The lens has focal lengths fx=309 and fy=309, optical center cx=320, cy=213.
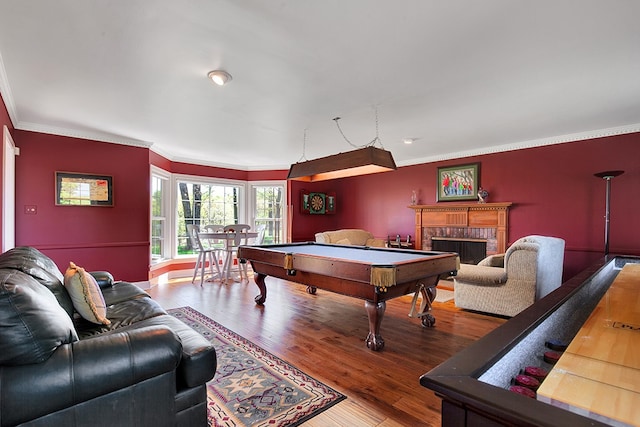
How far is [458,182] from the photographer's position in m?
5.69

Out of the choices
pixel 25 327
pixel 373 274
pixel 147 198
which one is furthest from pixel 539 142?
pixel 147 198

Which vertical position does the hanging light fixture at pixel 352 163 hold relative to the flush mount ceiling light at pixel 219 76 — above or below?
below

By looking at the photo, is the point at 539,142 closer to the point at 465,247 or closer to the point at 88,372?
the point at 465,247

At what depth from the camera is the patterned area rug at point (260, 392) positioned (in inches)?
70.2

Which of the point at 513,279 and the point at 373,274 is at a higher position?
the point at 373,274

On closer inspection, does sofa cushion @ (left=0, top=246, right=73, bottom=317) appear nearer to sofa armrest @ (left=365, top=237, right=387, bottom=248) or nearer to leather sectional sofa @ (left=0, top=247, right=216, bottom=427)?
leather sectional sofa @ (left=0, top=247, right=216, bottom=427)

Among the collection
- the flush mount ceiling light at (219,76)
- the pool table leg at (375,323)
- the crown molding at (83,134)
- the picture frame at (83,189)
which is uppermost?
the flush mount ceiling light at (219,76)

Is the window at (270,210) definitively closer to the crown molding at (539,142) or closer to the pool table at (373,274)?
the crown molding at (539,142)

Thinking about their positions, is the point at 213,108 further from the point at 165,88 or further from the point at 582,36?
the point at 582,36

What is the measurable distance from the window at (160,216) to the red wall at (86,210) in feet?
1.84

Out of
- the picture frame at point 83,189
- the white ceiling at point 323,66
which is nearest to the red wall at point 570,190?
the white ceiling at point 323,66

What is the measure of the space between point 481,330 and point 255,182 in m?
5.30

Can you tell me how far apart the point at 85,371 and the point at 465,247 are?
5.70m

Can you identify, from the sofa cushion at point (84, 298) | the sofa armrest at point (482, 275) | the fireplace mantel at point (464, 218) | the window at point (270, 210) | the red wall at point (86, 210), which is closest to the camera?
the sofa cushion at point (84, 298)
